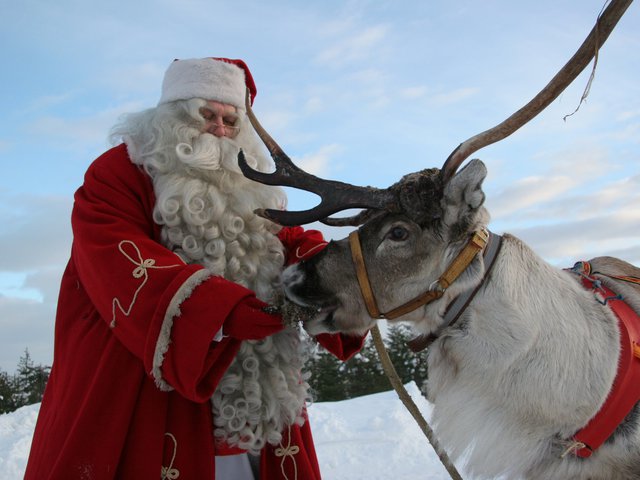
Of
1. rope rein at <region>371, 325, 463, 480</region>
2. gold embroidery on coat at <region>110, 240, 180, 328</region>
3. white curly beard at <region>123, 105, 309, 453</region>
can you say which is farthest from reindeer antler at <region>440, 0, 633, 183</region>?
gold embroidery on coat at <region>110, 240, 180, 328</region>

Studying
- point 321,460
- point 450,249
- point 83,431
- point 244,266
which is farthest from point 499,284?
point 321,460

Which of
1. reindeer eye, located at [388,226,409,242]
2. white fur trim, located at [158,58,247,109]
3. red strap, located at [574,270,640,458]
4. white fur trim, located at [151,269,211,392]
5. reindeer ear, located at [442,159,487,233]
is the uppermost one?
white fur trim, located at [158,58,247,109]

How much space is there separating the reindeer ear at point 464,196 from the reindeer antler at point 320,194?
0.87ft

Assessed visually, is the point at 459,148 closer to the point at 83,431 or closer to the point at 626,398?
the point at 626,398

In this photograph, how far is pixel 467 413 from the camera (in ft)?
9.30

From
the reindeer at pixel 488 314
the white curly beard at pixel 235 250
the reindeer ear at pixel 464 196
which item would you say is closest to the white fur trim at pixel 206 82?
→ the white curly beard at pixel 235 250

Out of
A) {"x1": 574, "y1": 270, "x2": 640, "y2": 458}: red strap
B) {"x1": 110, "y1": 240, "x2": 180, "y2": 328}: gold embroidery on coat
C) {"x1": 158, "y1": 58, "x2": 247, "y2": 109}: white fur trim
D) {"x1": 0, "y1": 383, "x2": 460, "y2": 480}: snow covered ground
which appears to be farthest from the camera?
{"x1": 0, "y1": 383, "x2": 460, "y2": 480}: snow covered ground

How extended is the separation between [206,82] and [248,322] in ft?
5.35

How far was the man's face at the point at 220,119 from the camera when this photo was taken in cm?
372

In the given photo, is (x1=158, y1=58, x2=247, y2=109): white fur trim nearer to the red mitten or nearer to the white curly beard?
the white curly beard

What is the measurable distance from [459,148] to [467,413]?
1177mm

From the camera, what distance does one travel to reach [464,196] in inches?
109

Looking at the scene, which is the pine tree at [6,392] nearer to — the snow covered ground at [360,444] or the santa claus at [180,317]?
the snow covered ground at [360,444]

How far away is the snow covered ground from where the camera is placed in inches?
278
